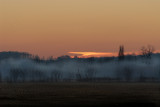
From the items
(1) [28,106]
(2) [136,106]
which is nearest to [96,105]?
(2) [136,106]

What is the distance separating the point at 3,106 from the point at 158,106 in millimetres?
19489

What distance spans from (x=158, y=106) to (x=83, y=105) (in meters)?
9.49

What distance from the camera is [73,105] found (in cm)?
5616

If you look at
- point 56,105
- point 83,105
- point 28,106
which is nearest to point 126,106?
point 83,105

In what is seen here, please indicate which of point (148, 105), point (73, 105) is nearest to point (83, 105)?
point (73, 105)

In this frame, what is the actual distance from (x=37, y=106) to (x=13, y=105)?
11.6 feet

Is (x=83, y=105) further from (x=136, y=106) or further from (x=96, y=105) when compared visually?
(x=136, y=106)

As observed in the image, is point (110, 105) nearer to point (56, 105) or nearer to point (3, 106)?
point (56, 105)

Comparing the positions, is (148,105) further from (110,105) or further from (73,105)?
(73,105)

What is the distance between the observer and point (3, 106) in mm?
54781

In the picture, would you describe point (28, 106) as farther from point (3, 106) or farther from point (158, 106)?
point (158, 106)

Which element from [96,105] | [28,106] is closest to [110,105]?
[96,105]

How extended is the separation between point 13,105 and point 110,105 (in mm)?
12559

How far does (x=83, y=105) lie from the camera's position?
55906mm
